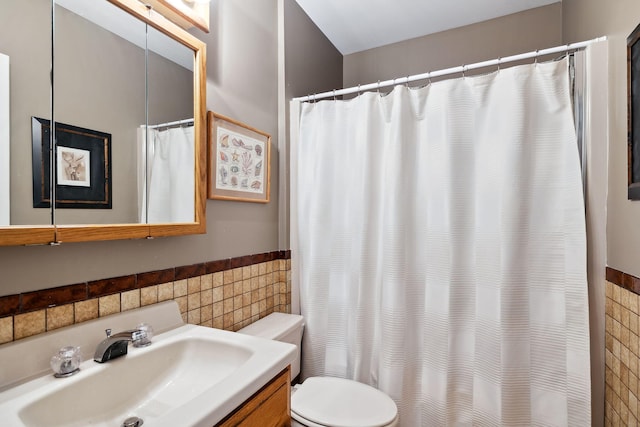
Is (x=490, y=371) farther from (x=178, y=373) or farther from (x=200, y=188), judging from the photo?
(x=200, y=188)

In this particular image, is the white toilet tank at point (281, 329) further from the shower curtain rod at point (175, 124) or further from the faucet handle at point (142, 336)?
the shower curtain rod at point (175, 124)

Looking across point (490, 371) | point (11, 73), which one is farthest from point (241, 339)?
point (490, 371)

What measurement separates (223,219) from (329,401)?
0.93 metres

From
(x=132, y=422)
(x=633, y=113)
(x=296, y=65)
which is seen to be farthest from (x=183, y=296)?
(x=633, y=113)

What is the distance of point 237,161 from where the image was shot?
5.00 feet

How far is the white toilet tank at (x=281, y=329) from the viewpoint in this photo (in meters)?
1.52

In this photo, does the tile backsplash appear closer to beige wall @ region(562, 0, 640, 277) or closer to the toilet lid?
the toilet lid

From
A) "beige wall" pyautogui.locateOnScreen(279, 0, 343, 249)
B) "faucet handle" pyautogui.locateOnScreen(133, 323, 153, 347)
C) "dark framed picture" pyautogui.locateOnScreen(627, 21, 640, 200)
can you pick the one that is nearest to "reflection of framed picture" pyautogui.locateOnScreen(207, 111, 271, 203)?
"beige wall" pyautogui.locateOnScreen(279, 0, 343, 249)

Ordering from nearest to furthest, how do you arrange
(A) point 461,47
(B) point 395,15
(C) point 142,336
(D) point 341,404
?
(C) point 142,336
(D) point 341,404
(B) point 395,15
(A) point 461,47

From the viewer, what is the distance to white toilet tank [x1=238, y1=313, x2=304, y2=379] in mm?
1522

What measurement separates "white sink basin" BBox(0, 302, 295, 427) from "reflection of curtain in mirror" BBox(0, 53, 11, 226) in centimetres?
42

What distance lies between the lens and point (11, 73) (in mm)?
798

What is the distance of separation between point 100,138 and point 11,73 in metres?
0.23

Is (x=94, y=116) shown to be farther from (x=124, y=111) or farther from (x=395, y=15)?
(x=395, y=15)
